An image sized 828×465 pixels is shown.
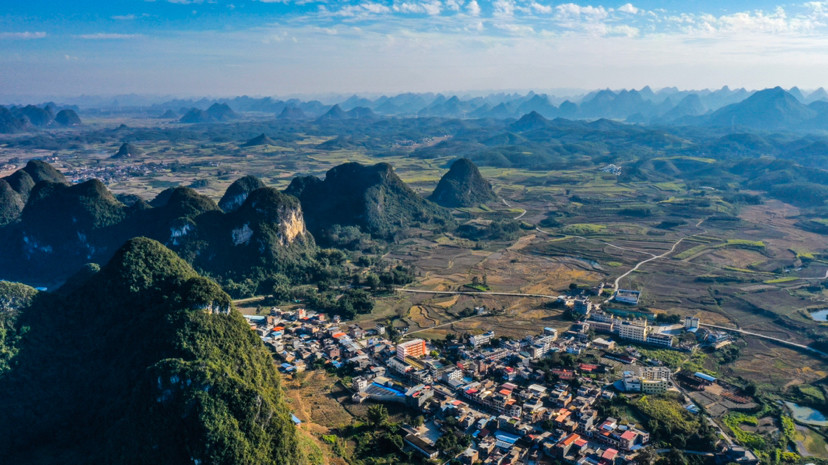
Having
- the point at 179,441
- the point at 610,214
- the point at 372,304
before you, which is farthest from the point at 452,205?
the point at 179,441

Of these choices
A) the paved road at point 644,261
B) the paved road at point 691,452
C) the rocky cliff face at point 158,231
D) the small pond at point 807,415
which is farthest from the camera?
the paved road at point 644,261

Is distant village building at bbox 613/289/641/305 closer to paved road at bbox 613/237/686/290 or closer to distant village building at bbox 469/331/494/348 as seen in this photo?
paved road at bbox 613/237/686/290

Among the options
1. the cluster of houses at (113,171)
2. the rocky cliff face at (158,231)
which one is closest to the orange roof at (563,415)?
the rocky cliff face at (158,231)

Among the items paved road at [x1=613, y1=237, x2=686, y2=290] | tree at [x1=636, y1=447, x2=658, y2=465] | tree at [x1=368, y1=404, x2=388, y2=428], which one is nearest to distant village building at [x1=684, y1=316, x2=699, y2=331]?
paved road at [x1=613, y1=237, x2=686, y2=290]

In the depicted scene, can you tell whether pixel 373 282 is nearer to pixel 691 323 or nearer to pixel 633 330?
pixel 633 330

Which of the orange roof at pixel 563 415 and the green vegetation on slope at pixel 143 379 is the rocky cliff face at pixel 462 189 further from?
the orange roof at pixel 563 415
